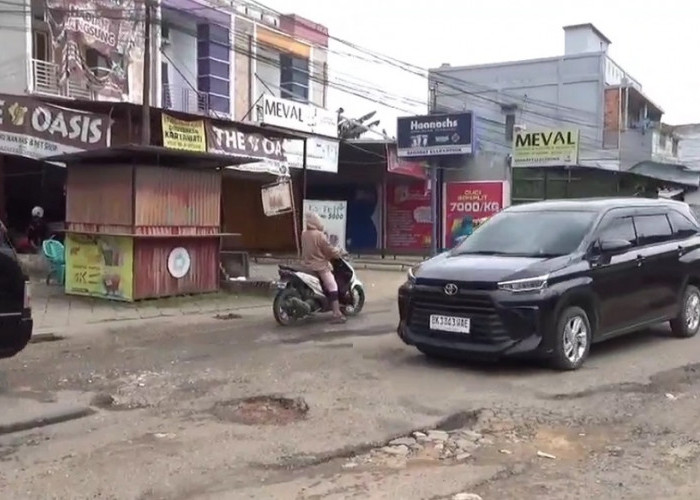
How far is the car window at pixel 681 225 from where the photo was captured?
9852 millimetres

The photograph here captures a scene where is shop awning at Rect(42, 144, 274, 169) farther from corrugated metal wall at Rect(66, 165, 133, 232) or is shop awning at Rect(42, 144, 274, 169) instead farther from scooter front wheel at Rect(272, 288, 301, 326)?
scooter front wheel at Rect(272, 288, 301, 326)

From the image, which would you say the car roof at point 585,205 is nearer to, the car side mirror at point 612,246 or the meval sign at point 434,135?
the car side mirror at point 612,246

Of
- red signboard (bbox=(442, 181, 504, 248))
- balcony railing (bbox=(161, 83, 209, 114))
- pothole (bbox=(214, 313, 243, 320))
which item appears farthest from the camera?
red signboard (bbox=(442, 181, 504, 248))

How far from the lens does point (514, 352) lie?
7.30 m

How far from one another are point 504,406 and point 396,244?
68.8 feet

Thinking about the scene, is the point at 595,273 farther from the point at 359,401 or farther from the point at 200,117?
the point at 200,117

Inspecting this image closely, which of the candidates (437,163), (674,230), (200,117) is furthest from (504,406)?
(437,163)

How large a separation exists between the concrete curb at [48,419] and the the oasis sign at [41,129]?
A: 9622mm

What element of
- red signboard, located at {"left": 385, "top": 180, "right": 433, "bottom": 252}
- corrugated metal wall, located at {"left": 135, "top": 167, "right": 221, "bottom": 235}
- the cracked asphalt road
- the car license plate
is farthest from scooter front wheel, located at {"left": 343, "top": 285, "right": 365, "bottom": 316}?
red signboard, located at {"left": 385, "top": 180, "right": 433, "bottom": 252}

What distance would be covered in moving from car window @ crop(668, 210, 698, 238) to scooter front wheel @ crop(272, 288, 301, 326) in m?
5.06

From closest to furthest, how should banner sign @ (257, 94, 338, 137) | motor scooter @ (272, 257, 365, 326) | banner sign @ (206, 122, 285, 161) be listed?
motor scooter @ (272, 257, 365, 326)
banner sign @ (206, 122, 285, 161)
banner sign @ (257, 94, 338, 137)

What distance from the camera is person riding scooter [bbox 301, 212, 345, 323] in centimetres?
1100

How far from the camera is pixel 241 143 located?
671 inches

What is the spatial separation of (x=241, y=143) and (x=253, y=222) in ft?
25.7
